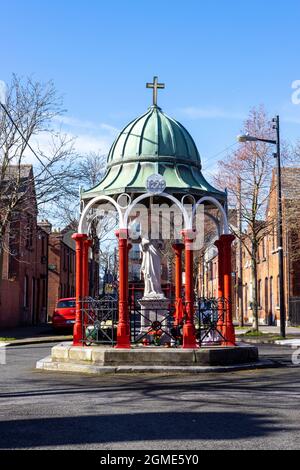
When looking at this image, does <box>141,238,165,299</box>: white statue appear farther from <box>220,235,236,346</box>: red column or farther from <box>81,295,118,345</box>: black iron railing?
<box>220,235,236,346</box>: red column

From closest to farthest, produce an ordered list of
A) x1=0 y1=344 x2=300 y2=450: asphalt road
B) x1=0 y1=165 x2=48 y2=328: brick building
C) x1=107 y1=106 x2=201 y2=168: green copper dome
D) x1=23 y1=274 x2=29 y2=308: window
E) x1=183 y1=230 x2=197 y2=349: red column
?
x1=0 y1=344 x2=300 y2=450: asphalt road < x1=183 y1=230 x2=197 y2=349: red column < x1=107 y1=106 x2=201 y2=168: green copper dome < x1=0 y1=165 x2=48 y2=328: brick building < x1=23 y1=274 x2=29 y2=308: window

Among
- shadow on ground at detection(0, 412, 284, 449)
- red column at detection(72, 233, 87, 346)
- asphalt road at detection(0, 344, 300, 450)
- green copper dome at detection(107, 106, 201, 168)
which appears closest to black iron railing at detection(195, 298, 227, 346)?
asphalt road at detection(0, 344, 300, 450)

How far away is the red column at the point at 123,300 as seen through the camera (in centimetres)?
1381

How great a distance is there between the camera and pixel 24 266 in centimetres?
3722

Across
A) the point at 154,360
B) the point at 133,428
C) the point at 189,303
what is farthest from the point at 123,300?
the point at 133,428

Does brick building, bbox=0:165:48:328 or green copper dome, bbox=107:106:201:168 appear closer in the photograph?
green copper dome, bbox=107:106:201:168

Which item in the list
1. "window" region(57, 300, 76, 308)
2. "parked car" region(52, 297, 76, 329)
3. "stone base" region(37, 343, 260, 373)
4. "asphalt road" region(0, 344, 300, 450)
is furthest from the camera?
"window" region(57, 300, 76, 308)

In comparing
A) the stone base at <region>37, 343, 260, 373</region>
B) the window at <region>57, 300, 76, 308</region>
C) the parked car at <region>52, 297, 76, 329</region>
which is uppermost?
the window at <region>57, 300, 76, 308</region>

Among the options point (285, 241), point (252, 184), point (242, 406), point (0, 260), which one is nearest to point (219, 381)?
point (242, 406)

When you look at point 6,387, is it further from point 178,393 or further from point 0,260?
point 0,260

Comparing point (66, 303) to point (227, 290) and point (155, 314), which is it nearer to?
point (155, 314)

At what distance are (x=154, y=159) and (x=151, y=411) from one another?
27.0 ft

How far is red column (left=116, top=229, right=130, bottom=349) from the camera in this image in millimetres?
13812

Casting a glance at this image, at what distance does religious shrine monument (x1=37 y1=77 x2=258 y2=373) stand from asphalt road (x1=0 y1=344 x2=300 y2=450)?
40.6 inches
